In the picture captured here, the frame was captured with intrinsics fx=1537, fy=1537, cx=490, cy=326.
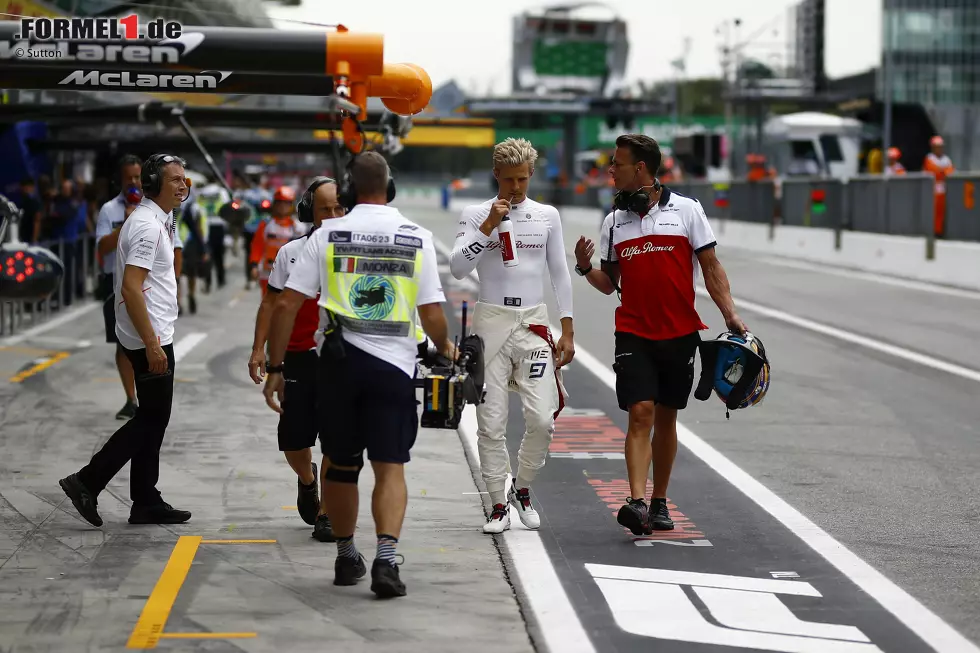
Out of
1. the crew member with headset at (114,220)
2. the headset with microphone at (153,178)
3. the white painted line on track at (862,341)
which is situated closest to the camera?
the headset with microphone at (153,178)

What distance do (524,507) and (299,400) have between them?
1.27 m

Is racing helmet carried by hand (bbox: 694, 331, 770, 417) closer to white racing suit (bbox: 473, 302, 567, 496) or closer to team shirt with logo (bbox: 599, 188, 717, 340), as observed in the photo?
team shirt with logo (bbox: 599, 188, 717, 340)

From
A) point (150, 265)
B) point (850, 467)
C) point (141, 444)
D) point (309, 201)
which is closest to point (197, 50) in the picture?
point (309, 201)

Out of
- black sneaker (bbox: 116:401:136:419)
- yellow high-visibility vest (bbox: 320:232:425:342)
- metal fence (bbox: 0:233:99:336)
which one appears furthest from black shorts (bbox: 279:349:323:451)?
metal fence (bbox: 0:233:99:336)

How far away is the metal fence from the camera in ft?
62.1

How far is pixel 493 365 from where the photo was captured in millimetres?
7566

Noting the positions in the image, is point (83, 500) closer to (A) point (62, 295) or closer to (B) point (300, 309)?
(B) point (300, 309)

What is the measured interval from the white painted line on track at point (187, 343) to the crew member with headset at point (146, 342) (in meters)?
7.70

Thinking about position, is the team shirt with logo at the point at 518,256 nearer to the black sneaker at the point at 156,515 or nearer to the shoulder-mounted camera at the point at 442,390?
the shoulder-mounted camera at the point at 442,390

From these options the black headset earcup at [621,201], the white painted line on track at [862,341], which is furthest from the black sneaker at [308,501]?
the white painted line on track at [862,341]

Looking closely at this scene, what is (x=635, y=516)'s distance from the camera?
24.5 ft

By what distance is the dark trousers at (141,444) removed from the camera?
7945 mm

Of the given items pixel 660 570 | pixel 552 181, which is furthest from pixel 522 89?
pixel 660 570

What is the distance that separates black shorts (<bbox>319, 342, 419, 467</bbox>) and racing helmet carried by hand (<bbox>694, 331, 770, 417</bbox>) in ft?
6.35
